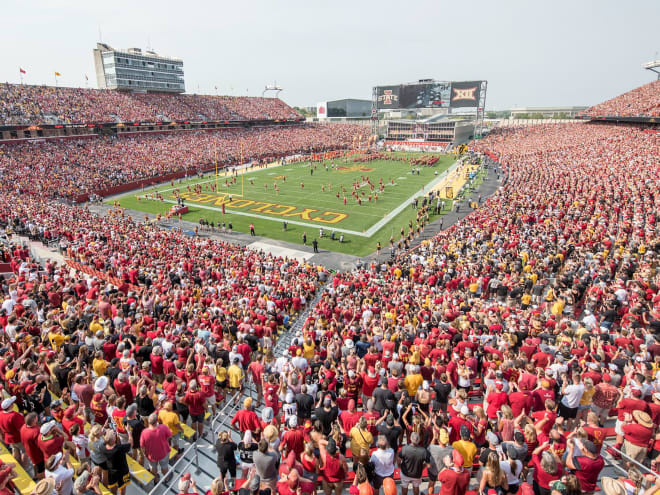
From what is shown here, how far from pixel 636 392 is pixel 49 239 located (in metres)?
27.4

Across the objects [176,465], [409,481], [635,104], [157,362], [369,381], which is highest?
[635,104]

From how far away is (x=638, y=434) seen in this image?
5449 mm

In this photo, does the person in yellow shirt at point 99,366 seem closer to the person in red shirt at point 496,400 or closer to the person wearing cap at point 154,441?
the person wearing cap at point 154,441

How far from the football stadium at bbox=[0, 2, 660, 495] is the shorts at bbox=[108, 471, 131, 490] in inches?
9.8

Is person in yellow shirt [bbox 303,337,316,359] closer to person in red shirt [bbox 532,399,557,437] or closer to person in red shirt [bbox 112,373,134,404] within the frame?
person in red shirt [bbox 112,373,134,404]

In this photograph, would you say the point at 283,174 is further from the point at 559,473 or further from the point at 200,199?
the point at 559,473

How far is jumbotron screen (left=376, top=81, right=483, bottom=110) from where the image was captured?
8150 centimetres

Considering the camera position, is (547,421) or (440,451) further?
(547,421)

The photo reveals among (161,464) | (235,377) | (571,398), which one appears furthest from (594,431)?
(161,464)

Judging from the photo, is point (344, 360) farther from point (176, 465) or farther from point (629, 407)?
point (629, 407)

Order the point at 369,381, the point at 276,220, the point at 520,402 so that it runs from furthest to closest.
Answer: the point at 276,220 → the point at 369,381 → the point at 520,402

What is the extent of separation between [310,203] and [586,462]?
1312 inches

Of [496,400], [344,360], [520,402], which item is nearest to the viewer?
[520,402]

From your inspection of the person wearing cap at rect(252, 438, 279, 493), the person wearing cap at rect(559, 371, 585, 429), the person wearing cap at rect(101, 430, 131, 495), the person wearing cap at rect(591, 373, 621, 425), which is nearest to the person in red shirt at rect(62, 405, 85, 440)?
the person wearing cap at rect(101, 430, 131, 495)
